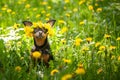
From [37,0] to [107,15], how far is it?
245 cm

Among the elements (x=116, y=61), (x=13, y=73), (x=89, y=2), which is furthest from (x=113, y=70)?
(x=89, y=2)

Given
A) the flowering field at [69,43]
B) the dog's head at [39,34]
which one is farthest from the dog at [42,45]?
the flowering field at [69,43]

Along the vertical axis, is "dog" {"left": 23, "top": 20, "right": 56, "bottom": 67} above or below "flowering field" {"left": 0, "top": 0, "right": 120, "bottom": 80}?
above

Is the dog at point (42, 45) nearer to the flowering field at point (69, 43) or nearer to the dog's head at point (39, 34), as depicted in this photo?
the dog's head at point (39, 34)

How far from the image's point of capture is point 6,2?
8414 mm

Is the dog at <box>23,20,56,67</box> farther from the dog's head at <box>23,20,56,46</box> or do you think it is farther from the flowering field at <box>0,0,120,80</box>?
the flowering field at <box>0,0,120,80</box>

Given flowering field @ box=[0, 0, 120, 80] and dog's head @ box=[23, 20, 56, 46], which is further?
dog's head @ box=[23, 20, 56, 46]

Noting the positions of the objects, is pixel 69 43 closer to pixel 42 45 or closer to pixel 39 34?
pixel 42 45

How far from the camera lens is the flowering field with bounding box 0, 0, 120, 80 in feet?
12.1

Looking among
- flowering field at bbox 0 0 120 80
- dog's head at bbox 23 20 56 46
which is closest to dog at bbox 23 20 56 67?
dog's head at bbox 23 20 56 46

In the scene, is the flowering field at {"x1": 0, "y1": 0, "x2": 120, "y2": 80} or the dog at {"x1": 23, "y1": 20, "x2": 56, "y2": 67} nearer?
the flowering field at {"x1": 0, "y1": 0, "x2": 120, "y2": 80}

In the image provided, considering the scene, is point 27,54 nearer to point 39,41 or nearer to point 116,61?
point 39,41

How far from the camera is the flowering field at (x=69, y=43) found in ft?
12.1

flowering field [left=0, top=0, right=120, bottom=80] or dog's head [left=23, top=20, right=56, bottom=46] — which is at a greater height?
dog's head [left=23, top=20, right=56, bottom=46]
